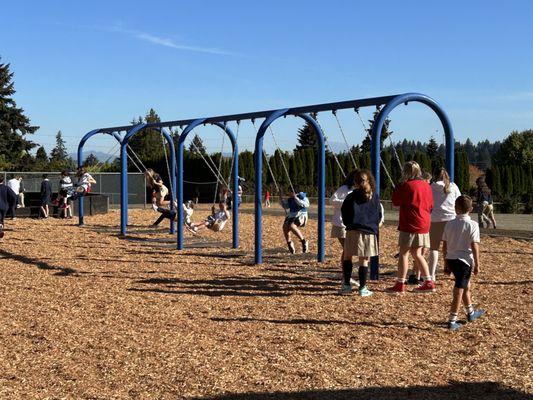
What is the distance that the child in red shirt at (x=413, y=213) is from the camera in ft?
24.2

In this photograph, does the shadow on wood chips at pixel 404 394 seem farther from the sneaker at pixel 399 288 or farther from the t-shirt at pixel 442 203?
the t-shirt at pixel 442 203

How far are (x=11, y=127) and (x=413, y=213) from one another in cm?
5030

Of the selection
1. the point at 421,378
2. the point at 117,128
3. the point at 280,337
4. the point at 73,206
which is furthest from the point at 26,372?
the point at 73,206

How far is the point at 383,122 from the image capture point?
8.34 meters

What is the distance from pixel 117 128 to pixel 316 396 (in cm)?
1315

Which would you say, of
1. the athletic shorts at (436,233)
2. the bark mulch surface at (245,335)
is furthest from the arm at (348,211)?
the athletic shorts at (436,233)

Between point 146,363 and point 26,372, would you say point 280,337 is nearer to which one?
point 146,363

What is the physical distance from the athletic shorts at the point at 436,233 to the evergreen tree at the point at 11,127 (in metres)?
46.8

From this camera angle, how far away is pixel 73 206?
2217cm

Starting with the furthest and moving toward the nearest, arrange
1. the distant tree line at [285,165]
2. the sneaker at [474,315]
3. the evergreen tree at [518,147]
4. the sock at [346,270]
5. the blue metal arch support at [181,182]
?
1. the evergreen tree at [518,147]
2. the distant tree line at [285,165]
3. the blue metal arch support at [181,182]
4. the sock at [346,270]
5. the sneaker at [474,315]

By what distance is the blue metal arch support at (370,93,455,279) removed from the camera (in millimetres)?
8250

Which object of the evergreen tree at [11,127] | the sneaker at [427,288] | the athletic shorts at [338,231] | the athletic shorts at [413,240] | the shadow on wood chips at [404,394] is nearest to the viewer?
the shadow on wood chips at [404,394]

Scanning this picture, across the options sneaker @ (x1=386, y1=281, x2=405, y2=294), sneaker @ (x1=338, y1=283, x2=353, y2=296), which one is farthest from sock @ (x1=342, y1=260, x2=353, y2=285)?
sneaker @ (x1=386, y1=281, x2=405, y2=294)

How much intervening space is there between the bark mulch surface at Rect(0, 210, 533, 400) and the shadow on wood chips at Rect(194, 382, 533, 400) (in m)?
0.01
